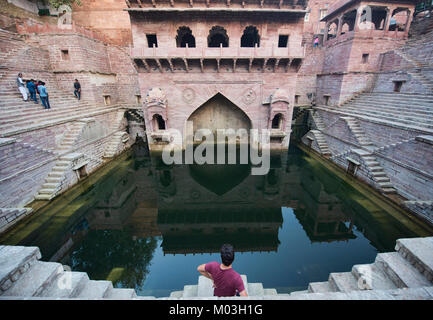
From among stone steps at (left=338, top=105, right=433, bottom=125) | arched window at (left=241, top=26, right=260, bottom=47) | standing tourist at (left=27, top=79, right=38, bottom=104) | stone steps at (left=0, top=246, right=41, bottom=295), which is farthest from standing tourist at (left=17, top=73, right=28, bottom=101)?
stone steps at (left=338, top=105, right=433, bottom=125)

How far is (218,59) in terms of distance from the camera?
416 inches

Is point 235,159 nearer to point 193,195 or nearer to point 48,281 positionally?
point 193,195

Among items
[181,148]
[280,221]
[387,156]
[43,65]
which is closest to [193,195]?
[280,221]

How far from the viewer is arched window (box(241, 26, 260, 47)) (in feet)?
38.8

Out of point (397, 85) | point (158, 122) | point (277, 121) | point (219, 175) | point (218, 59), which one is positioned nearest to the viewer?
point (219, 175)

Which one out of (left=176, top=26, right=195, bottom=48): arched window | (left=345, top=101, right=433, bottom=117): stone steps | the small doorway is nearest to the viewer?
(left=345, top=101, right=433, bottom=117): stone steps

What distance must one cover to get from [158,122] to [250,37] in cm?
841

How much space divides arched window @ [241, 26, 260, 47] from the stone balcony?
167 cm

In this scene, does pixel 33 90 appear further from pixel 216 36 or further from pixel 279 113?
pixel 279 113

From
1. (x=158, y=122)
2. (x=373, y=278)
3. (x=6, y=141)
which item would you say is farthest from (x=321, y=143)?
(x=6, y=141)

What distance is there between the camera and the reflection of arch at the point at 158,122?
39.8 ft

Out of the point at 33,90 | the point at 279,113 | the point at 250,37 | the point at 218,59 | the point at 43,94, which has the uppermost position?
the point at 250,37

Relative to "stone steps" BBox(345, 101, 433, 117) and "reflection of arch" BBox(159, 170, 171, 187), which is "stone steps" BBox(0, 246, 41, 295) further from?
"stone steps" BBox(345, 101, 433, 117)

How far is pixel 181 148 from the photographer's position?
1302 cm
